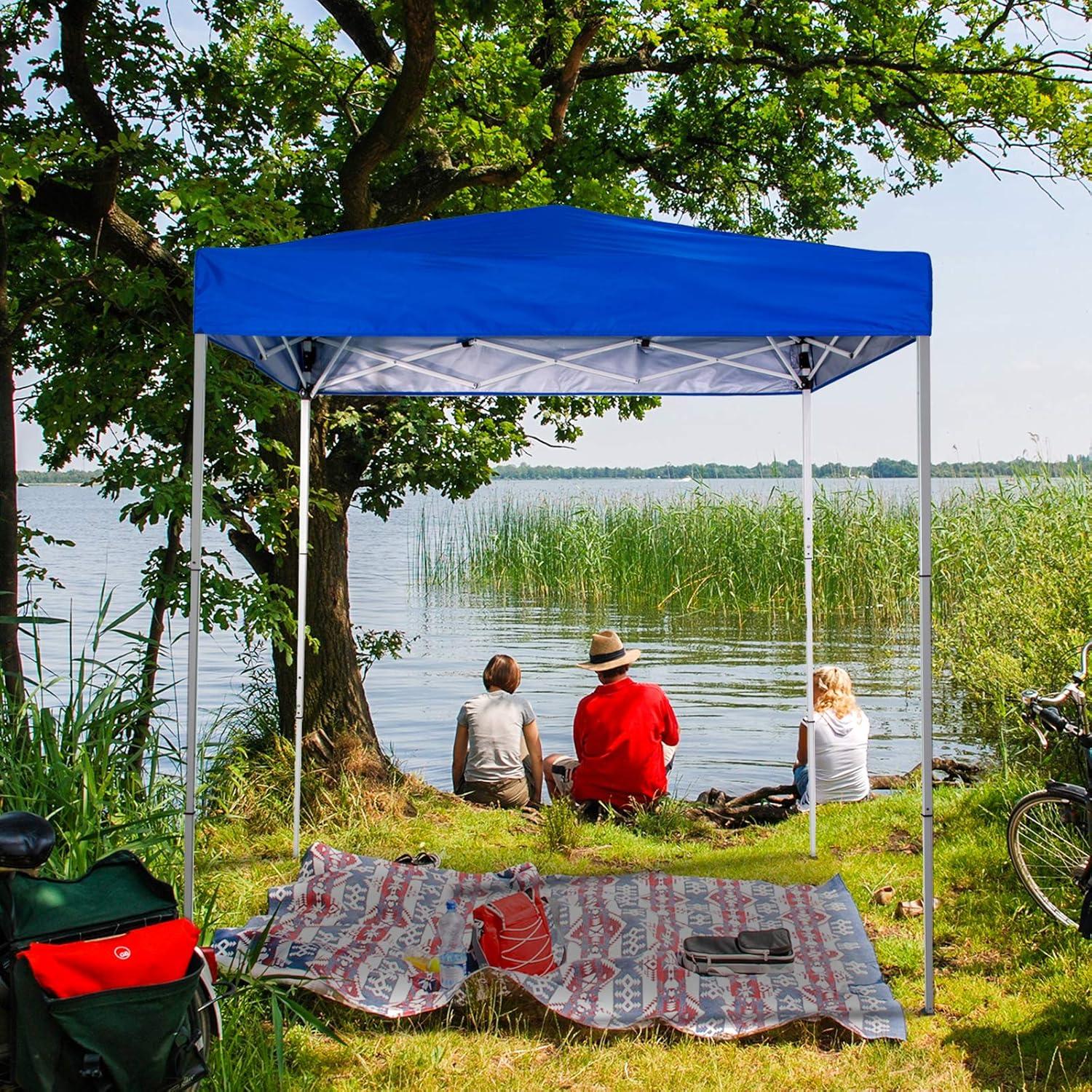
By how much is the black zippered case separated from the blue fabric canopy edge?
6.28 feet

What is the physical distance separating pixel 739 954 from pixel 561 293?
2.11 metres

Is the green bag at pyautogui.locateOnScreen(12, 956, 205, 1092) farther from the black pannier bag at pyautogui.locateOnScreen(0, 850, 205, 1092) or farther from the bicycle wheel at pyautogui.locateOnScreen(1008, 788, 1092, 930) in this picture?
the bicycle wheel at pyautogui.locateOnScreen(1008, 788, 1092, 930)

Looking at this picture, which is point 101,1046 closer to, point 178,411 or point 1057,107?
point 178,411

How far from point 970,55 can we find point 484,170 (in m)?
3.72

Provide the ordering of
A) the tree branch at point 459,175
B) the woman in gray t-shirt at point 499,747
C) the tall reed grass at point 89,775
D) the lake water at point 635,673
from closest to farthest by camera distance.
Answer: the tall reed grass at point 89,775 → the woman in gray t-shirt at point 499,747 → the tree branch at point 459,175 → the lake water at point 635,673

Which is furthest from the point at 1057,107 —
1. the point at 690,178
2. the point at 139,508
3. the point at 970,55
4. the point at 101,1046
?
the point at 101,1046

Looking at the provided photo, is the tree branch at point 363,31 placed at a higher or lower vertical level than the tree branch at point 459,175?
higher

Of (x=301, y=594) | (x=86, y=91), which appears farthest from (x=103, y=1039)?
(x=86, y=91)

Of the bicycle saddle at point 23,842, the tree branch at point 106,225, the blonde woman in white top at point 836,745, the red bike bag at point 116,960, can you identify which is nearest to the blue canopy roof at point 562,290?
the bicycle saddle at point 23,842

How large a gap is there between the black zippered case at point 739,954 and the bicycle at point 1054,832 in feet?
3.14

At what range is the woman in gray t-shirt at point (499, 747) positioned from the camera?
6055 millimetres

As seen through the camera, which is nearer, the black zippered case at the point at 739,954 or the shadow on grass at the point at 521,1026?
the shadow on grass at the point at 521,1026

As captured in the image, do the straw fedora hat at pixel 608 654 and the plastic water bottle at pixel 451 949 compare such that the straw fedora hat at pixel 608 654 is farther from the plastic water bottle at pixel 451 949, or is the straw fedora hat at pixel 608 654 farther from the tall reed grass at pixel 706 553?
the tall reed grass at pixel 706 553

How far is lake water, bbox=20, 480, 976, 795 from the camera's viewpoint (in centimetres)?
869
